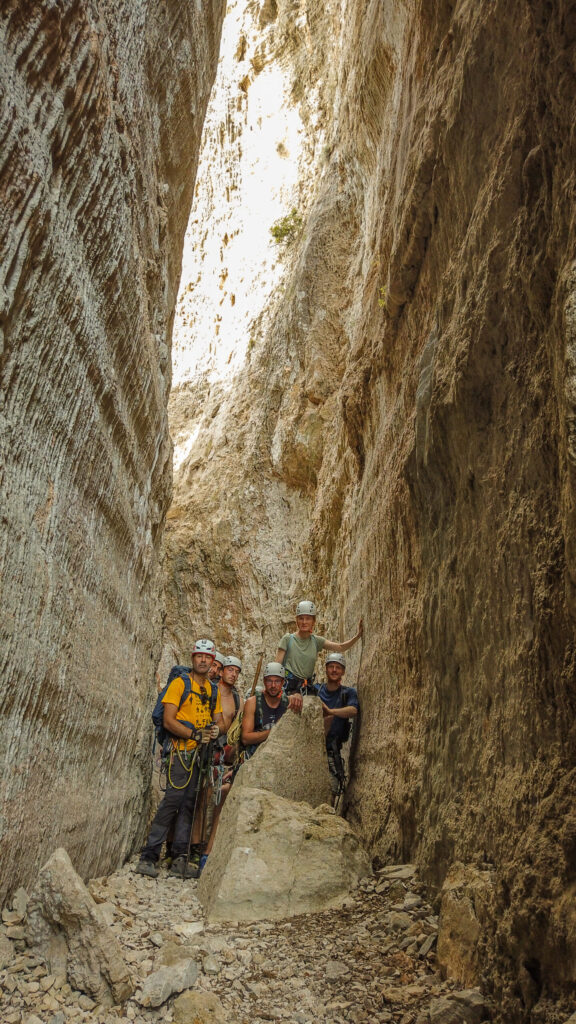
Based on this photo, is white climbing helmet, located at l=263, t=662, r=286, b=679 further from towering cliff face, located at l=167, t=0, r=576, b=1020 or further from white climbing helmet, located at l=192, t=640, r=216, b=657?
towering cliff face, located at l=167, t=0, r=576, b=1020

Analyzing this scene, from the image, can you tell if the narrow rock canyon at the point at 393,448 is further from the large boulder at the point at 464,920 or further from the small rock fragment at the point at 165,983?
the small rock fragment at the point at 165,983

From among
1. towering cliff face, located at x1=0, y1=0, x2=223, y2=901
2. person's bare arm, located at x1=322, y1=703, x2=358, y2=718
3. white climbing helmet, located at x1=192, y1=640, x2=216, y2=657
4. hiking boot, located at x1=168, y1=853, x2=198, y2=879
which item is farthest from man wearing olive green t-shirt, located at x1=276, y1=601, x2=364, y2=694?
hiking boot, located at x1=168, y1=853, x2=198, y2=879

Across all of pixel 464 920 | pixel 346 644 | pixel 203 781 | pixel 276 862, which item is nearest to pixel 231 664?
pixel 346 644

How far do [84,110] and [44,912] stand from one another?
376cm

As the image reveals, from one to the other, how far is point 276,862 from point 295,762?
1.22 metres

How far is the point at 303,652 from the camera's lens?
7.77 metres

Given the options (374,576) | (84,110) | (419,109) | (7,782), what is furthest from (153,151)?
(7,782)

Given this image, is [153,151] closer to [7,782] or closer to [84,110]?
[84,110]

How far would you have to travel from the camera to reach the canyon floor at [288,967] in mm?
3164

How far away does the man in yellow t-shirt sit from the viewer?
6.56 m

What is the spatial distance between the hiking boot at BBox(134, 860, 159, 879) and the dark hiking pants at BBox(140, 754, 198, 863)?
112 millimetres

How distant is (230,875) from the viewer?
4875mm

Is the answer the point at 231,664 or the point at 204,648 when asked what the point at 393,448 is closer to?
the point at 204,648

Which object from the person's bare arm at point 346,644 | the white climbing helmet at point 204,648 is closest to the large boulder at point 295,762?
the white climbing helmet at point 204,648
